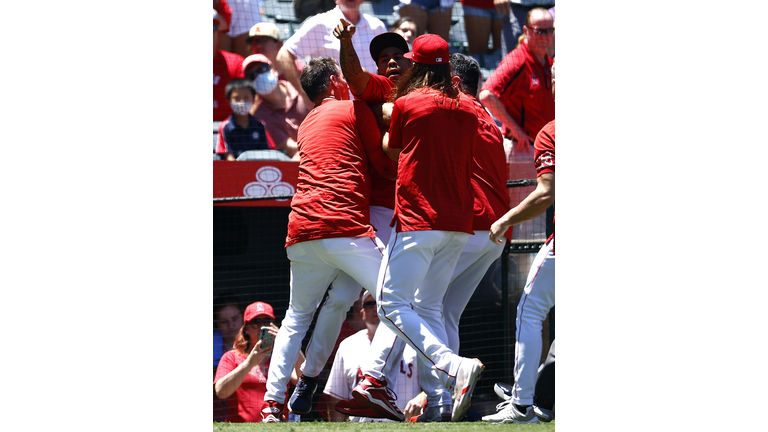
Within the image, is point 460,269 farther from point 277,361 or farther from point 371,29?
point 371,29

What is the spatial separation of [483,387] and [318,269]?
1458 millimetres

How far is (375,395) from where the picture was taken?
12.1ft

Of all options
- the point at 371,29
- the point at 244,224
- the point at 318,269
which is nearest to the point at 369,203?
the point at 318,269

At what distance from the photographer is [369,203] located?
12.9 ft

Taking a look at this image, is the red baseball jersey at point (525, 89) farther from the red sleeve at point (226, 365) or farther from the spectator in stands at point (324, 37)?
the red sleeve at point (226, 365)

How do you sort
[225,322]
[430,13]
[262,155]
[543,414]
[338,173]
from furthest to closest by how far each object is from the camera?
[430,13]
[262,155]
[225,322]
[543,414]
[338,173]

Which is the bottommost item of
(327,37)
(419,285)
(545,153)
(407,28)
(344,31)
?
(419,285)

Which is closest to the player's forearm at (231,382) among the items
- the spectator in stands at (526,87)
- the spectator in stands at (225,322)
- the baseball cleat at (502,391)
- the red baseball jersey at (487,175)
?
the spectator in stands at (225,322)

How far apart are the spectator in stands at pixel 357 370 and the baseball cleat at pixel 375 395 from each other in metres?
0.33

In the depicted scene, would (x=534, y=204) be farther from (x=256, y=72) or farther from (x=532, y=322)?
(x=256, y=72)

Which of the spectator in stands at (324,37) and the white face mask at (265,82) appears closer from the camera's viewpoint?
the spectator in stands at (324,37)

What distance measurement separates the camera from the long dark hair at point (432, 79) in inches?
138

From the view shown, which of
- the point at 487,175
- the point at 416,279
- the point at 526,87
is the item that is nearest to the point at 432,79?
the point at 487,175

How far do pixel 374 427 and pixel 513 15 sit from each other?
358cm
